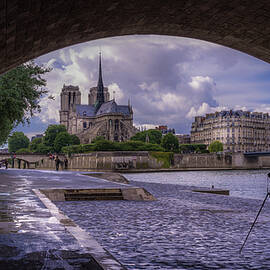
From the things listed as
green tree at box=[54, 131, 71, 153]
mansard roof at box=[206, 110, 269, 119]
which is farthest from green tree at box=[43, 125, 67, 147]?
mansard roof at box=[206, 110, 269, 119]

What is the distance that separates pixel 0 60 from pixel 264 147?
167 metres

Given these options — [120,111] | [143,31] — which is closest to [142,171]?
[120,111]

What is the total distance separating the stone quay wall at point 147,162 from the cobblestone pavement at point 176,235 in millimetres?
82482

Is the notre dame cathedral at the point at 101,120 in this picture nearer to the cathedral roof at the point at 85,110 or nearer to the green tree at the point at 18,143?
the cathedral roof at the point at 85,110

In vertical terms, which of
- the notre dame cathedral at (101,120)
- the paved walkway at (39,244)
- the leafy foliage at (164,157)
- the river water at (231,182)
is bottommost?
the river water at (231,182)

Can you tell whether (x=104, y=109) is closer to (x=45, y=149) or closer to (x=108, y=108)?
(x=108, y=108)

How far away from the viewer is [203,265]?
671cm

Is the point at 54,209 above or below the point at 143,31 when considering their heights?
below

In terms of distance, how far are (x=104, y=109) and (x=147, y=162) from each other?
77.2m

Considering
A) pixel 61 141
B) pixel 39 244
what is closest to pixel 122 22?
pixel 39 244

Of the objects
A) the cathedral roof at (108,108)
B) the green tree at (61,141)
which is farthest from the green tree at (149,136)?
the green tree at (61,141)

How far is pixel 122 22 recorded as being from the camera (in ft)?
26.8

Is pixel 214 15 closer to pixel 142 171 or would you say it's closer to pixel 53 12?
pixel 53 12

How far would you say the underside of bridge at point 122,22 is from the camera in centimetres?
606
